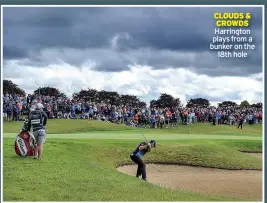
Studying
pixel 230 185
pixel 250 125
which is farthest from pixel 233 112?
pixel 230 185

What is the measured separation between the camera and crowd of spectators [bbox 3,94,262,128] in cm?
4641

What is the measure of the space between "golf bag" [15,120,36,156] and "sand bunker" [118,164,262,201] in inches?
240

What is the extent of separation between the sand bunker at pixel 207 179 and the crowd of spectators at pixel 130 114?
894 inches

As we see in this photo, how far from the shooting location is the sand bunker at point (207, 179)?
65.4 ft

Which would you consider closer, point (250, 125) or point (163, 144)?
point (163, 144)

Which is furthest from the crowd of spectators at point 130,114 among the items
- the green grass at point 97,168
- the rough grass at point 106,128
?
the green grass at point 97,168

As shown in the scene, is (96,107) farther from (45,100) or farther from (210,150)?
(210,150)

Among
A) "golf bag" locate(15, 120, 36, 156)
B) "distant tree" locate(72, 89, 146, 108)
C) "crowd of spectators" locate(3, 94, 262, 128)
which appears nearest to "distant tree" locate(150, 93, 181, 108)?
"distant tree" locate(72, 89, 146, 108)

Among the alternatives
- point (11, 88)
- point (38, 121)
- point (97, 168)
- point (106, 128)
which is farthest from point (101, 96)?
point (38, 121)

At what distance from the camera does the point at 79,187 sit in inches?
601

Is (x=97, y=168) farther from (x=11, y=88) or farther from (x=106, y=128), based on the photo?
(x=11, y=88)

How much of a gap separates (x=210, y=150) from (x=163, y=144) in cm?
328

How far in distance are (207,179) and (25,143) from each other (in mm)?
10165

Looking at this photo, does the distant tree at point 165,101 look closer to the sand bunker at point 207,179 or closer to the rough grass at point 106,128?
the rough grass at point 106,128
